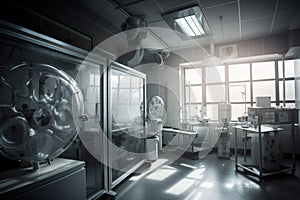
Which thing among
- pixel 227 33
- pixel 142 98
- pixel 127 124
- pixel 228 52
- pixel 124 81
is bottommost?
pixel 127 124

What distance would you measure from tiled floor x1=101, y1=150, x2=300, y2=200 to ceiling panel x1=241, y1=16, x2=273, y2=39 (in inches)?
104

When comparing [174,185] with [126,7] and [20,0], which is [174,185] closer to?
[126,7]

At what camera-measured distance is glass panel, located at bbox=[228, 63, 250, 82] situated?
4.75m

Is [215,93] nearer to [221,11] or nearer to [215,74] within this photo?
[215,74]

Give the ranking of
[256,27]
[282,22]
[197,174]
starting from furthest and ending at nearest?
[256,27] < [282,22] < [197,174]

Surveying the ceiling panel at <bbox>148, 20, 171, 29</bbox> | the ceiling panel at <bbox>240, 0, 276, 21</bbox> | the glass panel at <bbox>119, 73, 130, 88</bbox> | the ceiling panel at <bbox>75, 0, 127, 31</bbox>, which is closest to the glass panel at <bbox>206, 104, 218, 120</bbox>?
the ceiling panel at <bbox>240, 0, 276, 21</bbox>

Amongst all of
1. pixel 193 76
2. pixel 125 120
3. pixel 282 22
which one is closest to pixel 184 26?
pixel 282 22

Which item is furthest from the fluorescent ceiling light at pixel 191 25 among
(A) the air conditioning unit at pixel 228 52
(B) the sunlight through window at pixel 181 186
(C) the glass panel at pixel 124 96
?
(B) the sunlight through window at pixel 181 186

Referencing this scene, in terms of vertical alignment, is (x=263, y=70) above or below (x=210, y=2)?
below

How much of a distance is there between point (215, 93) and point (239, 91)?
0.60 metres

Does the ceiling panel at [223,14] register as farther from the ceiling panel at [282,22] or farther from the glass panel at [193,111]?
the glass panel at [193,111]

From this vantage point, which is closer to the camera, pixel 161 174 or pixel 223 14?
pixel 223 14

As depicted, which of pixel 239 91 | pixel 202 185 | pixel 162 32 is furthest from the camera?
pixel 239 91

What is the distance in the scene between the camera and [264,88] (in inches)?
179
